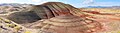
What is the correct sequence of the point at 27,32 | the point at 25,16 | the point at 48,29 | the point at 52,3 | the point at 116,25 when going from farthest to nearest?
the point at 52,3 < the point at 25,16 < the point at 116,25 < the point at 48,29 < the point at 27,32

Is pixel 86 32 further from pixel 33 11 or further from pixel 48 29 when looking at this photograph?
pixel 33 11

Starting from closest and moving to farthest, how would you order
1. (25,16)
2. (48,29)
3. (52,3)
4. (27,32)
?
(27,32), (48,29), (25,16), (52,3)

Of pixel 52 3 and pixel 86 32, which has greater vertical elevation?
pixel 52 3

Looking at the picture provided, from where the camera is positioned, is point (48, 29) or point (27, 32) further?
point (48, 29)

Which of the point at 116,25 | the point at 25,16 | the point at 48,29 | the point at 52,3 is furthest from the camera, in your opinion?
the point at 52,3

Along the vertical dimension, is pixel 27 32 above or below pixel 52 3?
below

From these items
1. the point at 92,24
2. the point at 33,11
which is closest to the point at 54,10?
the point at 33,11

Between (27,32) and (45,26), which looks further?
(45,26)

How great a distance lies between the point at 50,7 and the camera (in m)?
16.2

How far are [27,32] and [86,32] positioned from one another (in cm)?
263

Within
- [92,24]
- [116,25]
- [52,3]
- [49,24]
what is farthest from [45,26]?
[52,3]

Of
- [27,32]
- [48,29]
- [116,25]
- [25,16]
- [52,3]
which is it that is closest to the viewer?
[27,32]

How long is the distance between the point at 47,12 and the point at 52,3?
634 mm

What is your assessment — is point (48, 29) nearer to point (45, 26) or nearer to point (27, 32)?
point (45, 26)
